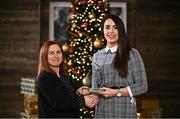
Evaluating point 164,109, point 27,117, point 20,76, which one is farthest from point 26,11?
point 164,109

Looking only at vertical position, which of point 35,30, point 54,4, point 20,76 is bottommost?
point 20,76

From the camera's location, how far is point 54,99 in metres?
2.36

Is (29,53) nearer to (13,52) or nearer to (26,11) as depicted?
(13,52)

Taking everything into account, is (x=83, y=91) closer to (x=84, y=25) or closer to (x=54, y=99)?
(x=54, y=99)

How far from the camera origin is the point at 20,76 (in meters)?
7.73

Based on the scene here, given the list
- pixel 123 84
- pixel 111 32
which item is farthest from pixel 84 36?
pixel 123 84

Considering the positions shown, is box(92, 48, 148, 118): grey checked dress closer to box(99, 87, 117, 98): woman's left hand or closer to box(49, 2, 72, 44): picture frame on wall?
box(99, 87, 117, 98): woman's left hand

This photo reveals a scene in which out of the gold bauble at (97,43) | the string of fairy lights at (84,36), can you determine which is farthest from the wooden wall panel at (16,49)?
the gold bauble at (97,43)

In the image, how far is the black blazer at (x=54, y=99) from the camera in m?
2.37

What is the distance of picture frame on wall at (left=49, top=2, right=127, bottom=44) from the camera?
7.94m

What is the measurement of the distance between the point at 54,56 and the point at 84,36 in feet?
11.9

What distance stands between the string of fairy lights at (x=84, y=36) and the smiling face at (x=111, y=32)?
3563 millimetres

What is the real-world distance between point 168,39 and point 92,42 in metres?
2.54

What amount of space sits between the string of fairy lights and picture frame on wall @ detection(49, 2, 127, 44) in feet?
5.65
